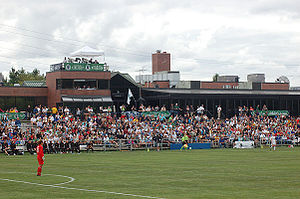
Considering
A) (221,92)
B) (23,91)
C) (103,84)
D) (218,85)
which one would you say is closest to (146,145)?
(103,84)

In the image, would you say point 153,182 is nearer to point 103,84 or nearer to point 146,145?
point 146,145

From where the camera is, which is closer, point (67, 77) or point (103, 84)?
point (67, 77)

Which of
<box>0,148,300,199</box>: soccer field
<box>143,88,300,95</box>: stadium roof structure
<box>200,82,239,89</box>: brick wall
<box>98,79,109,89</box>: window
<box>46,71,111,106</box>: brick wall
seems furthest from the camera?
<box>200,82,239,89</box>: brick wall

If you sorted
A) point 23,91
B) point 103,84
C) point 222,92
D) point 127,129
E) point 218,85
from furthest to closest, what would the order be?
point 218,85 → point 222,92 → point 103,84 → point 23,91 → point 127,129

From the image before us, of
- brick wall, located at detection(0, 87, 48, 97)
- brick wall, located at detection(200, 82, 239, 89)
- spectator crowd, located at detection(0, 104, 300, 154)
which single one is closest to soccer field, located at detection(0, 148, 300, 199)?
spectator crowd, located at detection(0, 104, 300, 154)

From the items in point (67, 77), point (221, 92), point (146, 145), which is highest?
point (67, 77)

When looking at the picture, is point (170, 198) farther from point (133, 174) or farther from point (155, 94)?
point (155, 94)

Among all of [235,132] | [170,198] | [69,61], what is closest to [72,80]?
[69,61]

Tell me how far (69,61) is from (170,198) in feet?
160

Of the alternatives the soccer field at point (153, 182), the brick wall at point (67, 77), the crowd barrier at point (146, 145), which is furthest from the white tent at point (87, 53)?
the soccer field at point (153, 182)

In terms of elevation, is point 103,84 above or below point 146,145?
above

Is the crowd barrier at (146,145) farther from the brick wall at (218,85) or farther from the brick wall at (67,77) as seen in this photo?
the brick wall at (218,85)

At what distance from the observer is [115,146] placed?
161 ft

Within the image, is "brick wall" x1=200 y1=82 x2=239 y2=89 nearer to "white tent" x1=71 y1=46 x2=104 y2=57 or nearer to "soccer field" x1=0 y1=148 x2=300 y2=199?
"white tent" x1=71 y1=46 x2=104 y2=57
